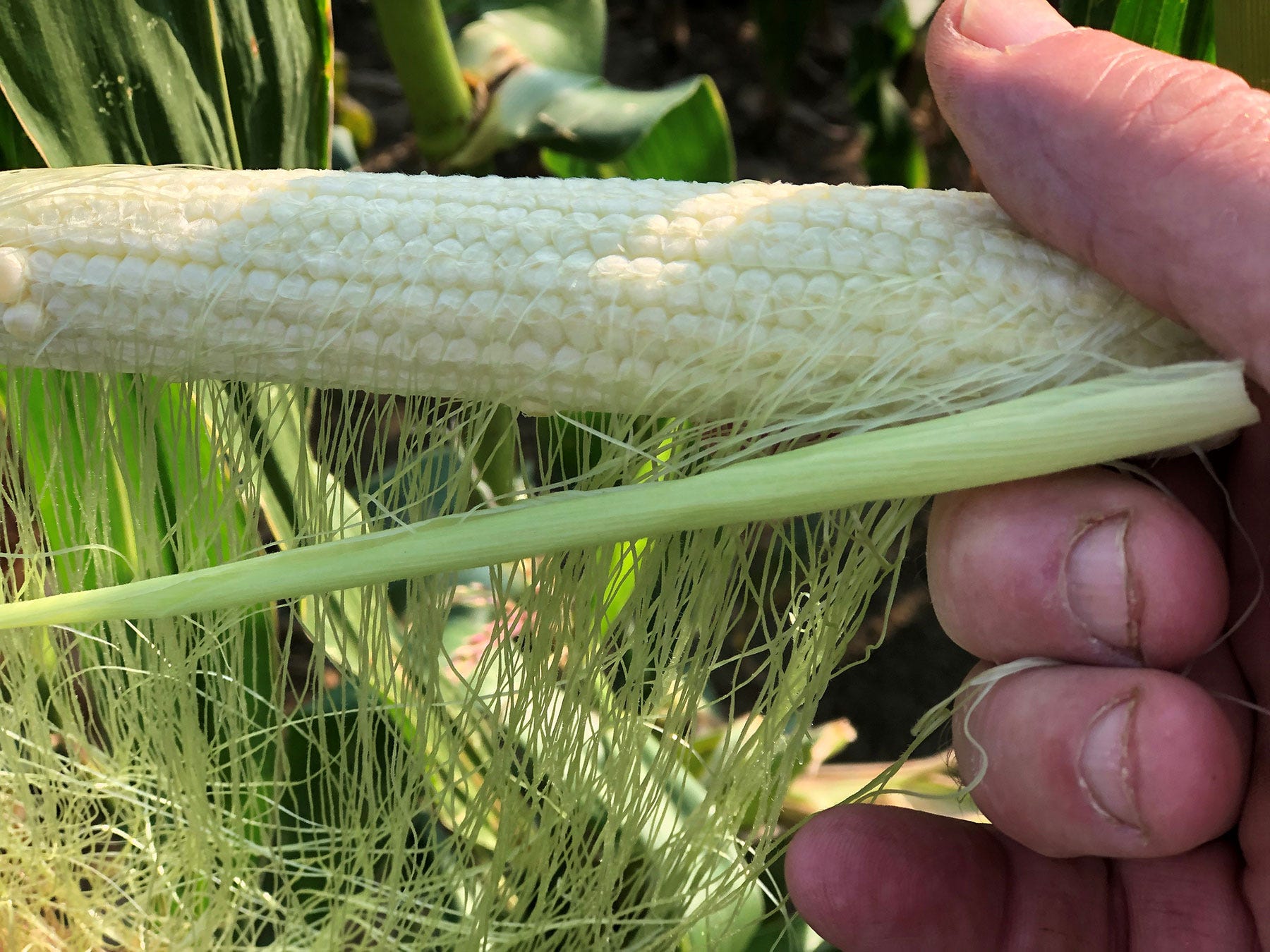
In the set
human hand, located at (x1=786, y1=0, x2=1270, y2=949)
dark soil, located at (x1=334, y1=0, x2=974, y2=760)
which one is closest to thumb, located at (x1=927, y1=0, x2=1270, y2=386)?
human hand, located at (x1=786, y1=0, x2=1270, y2=949)

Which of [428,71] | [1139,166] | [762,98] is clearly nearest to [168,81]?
[428,71]

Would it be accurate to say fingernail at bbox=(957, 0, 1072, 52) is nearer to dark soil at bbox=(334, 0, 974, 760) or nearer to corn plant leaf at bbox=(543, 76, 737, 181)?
corn plant leaf at bbox=(543, 76, 737, 181)

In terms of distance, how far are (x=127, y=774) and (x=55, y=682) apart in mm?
126

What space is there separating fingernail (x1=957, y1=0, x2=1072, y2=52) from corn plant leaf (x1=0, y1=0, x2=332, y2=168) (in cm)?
55

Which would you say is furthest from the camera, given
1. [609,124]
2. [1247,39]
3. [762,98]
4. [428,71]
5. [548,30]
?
[762,98]

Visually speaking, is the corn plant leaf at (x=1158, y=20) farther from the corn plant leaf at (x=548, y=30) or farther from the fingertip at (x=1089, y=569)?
the corn plant leaf at (x=548, y=30)

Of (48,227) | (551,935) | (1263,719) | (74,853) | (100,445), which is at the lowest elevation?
(551,935)

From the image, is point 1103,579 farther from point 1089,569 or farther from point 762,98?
point 762,98

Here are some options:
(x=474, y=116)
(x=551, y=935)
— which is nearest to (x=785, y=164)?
(x=474, y=116)

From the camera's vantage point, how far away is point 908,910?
0.62m

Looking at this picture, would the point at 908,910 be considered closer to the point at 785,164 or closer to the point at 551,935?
the point at 551,935

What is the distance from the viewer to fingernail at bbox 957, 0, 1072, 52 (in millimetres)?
510

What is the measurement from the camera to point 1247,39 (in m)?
0.56

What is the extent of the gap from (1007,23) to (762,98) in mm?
2118
